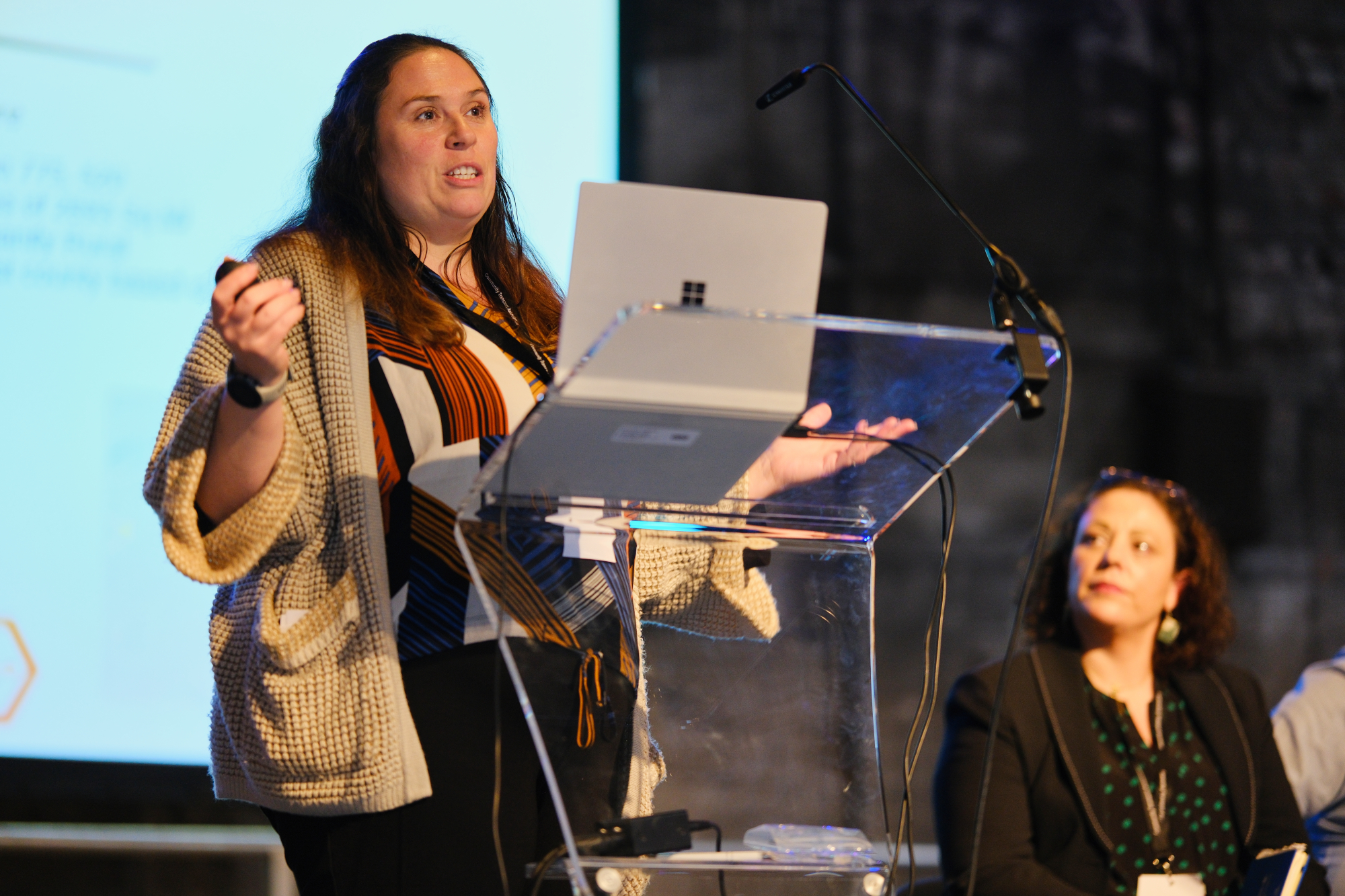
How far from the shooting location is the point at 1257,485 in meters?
3.32

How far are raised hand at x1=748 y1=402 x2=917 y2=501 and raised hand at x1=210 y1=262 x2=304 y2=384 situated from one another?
422 millimetres

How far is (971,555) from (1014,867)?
107 centimetres

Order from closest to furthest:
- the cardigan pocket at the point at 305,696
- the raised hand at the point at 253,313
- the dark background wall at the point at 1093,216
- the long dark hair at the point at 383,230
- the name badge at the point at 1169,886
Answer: the raised hand at the point at 253,313 → the cardigan pocket at the point at 305,696 → the long dark hair at the point at 383,230 → the name badge at the point at 1169,886 → the dark background wall at the point at 1093,216

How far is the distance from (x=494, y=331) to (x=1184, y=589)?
194 cm

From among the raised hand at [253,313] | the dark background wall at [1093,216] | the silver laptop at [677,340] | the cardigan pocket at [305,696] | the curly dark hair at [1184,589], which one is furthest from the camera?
the dark background wall at [1093,216]

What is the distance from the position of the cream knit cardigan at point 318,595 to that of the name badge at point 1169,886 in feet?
4.92

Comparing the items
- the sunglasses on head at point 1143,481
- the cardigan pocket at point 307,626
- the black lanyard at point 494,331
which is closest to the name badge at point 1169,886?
the sunglasses on head at point 1143,481

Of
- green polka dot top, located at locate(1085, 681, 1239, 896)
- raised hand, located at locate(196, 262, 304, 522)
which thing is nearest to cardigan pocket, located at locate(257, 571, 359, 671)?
raised hand, located at locate(196, 262, 304, 522)

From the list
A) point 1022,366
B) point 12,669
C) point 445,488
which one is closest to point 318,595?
point 445,488

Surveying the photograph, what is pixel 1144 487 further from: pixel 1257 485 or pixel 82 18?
pixel 82 18

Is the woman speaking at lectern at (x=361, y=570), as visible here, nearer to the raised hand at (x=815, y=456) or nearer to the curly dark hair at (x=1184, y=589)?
the raised hand at (x=815, y=456)

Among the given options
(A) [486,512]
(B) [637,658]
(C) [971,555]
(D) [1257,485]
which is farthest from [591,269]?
(D) [1257,485]

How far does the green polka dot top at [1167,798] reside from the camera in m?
2.33

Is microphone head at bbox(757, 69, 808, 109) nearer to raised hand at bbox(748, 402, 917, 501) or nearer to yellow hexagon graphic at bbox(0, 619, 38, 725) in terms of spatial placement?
raised hand at bbox(748, 402, 917, 501)
